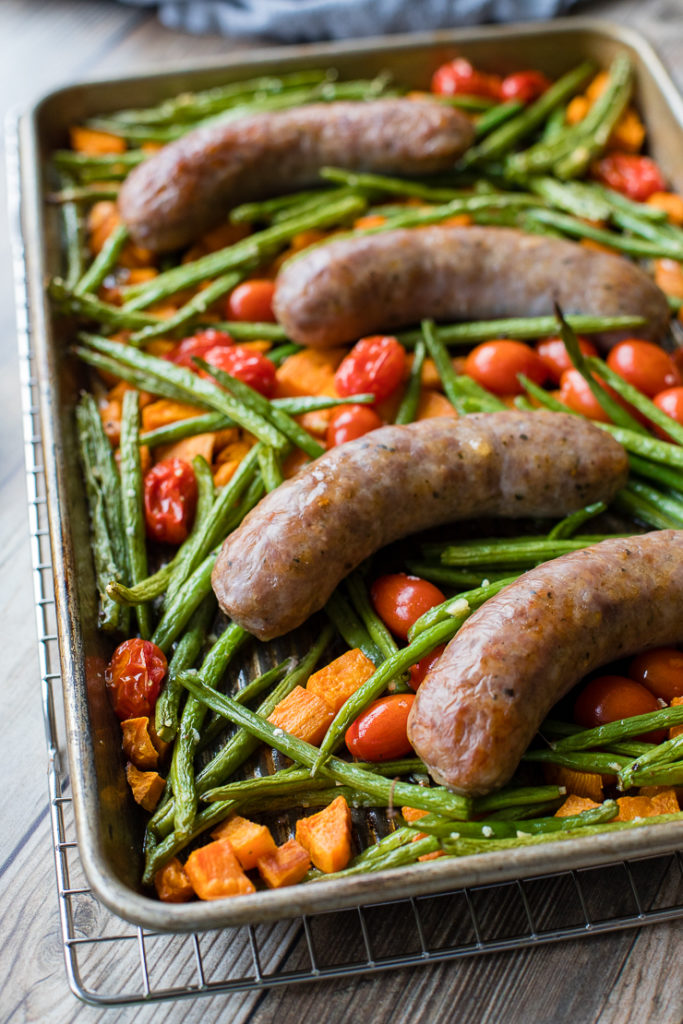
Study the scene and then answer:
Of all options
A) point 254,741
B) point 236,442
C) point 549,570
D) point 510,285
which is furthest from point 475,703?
point 510,285

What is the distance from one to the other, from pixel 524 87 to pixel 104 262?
2.71 metres

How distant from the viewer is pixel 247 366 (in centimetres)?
402

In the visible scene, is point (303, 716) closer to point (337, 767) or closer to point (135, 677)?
point (337, 767)

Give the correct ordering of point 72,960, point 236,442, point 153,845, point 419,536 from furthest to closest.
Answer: point 236,442 → point 419,536 → point 153,845 → point 72,960

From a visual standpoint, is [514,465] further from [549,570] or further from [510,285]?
[510,285]

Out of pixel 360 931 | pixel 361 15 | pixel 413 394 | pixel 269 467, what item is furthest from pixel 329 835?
pixel 361 15

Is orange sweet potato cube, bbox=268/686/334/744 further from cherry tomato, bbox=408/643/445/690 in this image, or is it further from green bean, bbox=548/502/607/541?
green bean, bbox=548/502/607/541

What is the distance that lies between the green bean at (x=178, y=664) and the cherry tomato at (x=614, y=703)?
1.33m

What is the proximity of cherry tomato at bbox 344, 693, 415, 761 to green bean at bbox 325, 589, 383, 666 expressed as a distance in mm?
Answer: 266

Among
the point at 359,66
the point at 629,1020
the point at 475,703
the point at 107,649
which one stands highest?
the point at 359,66

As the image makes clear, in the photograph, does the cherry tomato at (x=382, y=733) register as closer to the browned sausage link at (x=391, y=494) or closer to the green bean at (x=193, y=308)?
the browned sausage link at (x=391, y=494)

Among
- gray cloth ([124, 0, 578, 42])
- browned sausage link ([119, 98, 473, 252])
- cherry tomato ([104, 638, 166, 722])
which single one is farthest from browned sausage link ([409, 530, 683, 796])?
gray cloth ([124, 0, 578, 42])

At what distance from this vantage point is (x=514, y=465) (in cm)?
341

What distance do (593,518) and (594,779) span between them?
3.72 feet
